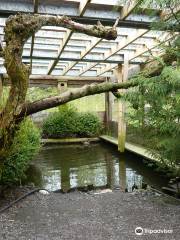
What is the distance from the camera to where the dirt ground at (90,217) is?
286 cm

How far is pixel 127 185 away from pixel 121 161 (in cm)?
222

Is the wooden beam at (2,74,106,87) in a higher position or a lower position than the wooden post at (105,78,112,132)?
higher

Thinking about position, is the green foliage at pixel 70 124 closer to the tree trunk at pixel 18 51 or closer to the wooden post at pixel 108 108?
the wooden post at pixel 108 108

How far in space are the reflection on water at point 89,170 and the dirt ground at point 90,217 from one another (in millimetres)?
1353

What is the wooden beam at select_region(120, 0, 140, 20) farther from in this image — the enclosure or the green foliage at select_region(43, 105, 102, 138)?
the green foliage at select_region(43, 105, 102, 138)

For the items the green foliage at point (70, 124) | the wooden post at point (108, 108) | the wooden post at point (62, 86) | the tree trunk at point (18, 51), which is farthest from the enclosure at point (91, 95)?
the wooden post at point (108, 108)

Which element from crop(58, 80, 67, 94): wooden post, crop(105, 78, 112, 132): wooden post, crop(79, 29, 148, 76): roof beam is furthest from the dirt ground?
crop(105, 78, 112, 132): wooden post

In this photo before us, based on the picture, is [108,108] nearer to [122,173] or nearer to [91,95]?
[122,173]

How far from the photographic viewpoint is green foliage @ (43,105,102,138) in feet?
38.4

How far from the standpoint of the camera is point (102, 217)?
11.0 feet

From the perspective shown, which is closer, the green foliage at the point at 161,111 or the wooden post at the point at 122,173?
the green foliage at the point at 161,111

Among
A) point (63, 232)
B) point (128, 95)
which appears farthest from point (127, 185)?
point (63, 232)

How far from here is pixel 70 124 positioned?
1179 cm

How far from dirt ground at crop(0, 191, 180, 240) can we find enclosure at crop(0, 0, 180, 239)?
0.01 metres
